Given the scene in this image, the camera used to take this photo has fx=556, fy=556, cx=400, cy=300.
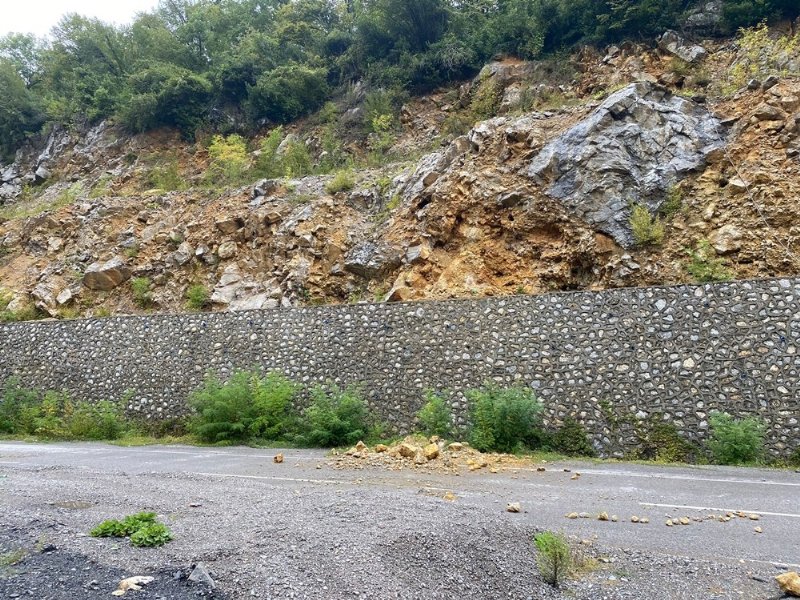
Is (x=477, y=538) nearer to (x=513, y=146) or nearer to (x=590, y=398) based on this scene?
(x=590, y=398)

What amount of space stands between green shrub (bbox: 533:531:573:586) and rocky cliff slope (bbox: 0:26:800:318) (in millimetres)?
9540

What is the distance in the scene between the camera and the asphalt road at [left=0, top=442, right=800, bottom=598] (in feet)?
14.3


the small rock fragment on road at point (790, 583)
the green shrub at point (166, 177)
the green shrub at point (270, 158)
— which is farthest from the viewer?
the green shrub at point (166, 177)

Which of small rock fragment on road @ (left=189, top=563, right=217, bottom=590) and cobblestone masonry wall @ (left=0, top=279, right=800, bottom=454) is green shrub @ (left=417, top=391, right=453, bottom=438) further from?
small rock fragment on road @ (left=189, top=563, right=217, bottom=590)

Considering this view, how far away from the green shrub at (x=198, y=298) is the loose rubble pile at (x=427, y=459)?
28.7ft

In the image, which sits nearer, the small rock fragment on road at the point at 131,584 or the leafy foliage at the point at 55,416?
the small rock fragment on road at the point at 131,584

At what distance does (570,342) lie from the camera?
10.3m

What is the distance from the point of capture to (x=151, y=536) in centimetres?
389

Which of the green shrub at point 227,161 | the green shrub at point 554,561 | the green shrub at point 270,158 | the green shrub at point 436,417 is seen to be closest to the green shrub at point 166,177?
the green shrub at point 227,161

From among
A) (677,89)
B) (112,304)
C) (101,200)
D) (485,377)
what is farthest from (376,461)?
(101,200)

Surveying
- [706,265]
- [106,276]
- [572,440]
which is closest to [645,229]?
[706,265]

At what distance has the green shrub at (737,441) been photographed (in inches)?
330

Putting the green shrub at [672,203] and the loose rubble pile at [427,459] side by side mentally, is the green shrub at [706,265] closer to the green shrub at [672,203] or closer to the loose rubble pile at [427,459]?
the green shrub at [672,203]

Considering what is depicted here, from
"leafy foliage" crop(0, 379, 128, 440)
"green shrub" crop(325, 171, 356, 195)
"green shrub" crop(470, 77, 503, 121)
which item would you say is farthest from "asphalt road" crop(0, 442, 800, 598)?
"green shrub" crop(470, 77, 503, 121)
